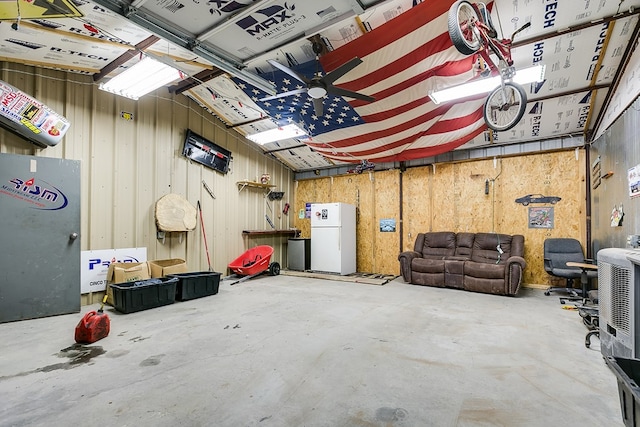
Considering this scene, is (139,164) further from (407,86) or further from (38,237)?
(407,86)

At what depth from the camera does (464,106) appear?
14.3 ft

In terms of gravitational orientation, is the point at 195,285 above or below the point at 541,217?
below

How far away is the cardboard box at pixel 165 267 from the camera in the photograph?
16.4 ft

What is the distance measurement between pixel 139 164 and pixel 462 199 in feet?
20.2

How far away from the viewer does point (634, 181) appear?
2979mm

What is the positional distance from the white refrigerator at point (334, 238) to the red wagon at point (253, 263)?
111cm

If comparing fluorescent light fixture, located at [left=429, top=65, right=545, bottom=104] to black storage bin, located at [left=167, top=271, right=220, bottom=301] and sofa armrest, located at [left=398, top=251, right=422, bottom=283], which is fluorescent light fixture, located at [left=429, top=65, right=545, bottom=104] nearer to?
sofa armrest, located at [left=398, top=251, right=422, bottom=283]

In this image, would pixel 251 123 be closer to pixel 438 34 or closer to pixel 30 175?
pixel 30 175

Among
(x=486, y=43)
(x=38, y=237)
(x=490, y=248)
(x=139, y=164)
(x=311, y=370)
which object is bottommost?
(x=311, y=370)

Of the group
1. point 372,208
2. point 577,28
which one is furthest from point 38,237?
point 577,28

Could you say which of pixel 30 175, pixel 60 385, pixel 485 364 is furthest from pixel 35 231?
pixel 485 364

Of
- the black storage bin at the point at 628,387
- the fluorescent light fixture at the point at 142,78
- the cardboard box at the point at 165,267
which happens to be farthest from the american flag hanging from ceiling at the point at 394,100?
the cardboard box at the point at 165,267

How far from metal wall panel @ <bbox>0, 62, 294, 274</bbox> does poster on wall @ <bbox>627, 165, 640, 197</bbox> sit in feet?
20.6

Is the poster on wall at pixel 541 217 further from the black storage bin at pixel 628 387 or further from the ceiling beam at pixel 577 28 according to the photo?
the black storage bin at pixel 628 387
